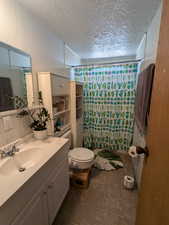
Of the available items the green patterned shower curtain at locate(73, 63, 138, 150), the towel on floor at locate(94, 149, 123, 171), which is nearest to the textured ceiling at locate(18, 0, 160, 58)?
the green patterned shower curtain at locate(73, 63, 138, 150)

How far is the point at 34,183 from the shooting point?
85 cm

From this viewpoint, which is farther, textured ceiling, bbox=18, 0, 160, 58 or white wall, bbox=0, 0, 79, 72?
textured ceiling, bbox=18, 0, 160, 58

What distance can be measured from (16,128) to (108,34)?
187 centimetres

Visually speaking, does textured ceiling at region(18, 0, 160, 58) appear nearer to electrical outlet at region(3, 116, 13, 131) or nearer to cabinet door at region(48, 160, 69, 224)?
electrical outlet at region(3, 116, 13, 131)

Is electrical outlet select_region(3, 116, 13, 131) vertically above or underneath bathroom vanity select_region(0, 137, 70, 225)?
above

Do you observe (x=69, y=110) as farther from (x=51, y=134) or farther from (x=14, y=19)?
(x=14, y=19)

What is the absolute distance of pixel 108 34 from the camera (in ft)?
5.85

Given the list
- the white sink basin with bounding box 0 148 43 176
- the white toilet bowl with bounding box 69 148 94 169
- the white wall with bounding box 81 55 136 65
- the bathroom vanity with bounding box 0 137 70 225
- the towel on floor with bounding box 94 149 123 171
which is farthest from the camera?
the white wall with bounding box 81 55 136 65

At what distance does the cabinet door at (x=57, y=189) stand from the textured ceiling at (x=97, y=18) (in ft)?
5.82

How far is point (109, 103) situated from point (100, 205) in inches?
68.8

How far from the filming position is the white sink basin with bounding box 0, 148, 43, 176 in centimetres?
96

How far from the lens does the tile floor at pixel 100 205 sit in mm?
1285

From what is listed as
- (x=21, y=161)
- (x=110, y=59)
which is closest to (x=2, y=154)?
(x=21, y=161)

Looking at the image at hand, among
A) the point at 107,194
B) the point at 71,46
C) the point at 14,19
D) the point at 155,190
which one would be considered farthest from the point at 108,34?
the point at 107,194
